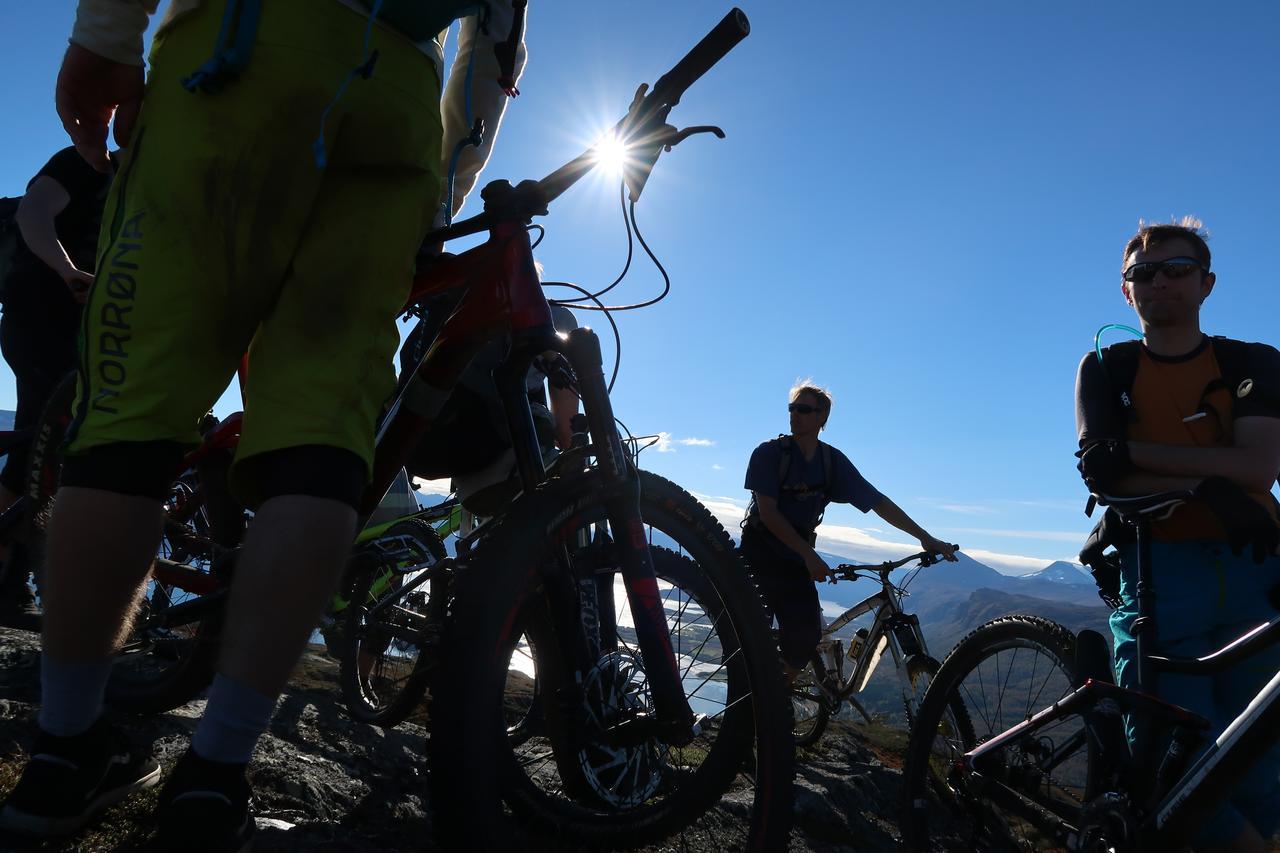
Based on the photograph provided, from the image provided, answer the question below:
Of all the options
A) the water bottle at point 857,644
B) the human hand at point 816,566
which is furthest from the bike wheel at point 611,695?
the water bottle at point 857,644

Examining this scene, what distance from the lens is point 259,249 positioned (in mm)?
1335

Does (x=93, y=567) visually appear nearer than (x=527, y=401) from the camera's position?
Yes

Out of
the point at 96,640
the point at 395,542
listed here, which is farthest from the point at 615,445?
the point at 395,542

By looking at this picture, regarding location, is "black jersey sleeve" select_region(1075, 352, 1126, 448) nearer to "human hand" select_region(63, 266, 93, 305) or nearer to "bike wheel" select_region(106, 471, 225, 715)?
"bike wheel" select_region(106, 471, 225, 715)

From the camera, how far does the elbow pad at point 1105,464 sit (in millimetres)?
2764

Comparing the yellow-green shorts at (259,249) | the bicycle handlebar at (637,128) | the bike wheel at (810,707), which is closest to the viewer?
the yellow-green shorts at (259,249)

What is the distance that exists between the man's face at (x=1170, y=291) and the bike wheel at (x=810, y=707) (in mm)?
4985

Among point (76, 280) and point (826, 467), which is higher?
point (76, 280)

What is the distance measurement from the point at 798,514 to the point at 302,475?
18.8ft

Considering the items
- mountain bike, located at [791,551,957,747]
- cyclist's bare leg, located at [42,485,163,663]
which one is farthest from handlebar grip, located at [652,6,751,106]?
mountain bike, located at [791,551,957,747]

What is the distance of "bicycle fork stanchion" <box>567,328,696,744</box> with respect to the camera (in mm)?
1696

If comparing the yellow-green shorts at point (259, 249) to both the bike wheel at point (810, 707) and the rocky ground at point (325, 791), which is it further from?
the bike wheel at point (810, 707)

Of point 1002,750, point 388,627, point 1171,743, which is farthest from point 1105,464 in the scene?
point 388,627

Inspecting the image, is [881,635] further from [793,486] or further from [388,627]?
[388,627]
